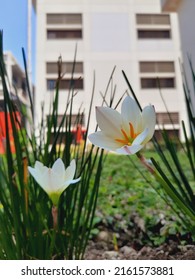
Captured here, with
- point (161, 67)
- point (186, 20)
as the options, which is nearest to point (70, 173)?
point (186, 20)

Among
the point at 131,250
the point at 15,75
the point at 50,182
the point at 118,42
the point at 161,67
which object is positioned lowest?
the point at 131,250

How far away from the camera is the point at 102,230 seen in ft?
2.98

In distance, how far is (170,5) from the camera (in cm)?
114

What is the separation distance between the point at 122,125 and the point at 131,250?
1.54 ft

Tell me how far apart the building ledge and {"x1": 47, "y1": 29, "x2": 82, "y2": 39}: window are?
39cm

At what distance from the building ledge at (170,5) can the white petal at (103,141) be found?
0.86 m

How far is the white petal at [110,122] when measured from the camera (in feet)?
1.23

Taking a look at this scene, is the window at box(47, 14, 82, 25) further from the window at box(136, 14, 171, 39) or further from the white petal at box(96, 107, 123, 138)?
the white petal at box(96, 107, 123, 138)

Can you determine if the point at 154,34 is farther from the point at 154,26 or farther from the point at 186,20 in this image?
the point at 186,20

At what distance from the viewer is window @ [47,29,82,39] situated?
1.43m

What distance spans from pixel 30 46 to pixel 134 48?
0.93 metres
